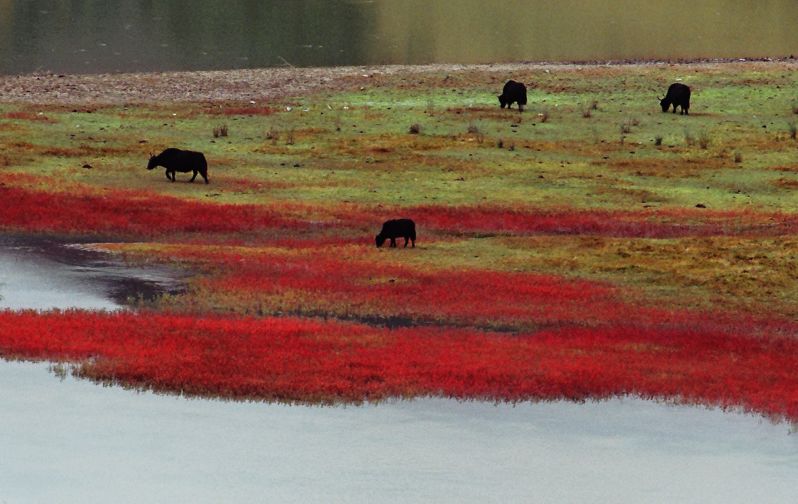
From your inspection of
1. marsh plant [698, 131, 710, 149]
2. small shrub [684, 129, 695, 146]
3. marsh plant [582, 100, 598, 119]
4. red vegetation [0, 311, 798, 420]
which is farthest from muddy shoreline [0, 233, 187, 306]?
marsh plant [582, 100, 598, 119]

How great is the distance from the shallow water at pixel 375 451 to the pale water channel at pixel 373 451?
3 centimetres

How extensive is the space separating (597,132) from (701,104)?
11.1 m

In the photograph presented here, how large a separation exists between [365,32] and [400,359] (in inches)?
3948

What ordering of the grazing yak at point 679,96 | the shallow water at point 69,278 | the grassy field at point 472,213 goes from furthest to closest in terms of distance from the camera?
the grazing yak at point 679,96 < the shallow water at point 69,278 < the grassy field at point 472,213

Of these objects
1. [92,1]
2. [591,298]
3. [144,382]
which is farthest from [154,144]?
[92,1]

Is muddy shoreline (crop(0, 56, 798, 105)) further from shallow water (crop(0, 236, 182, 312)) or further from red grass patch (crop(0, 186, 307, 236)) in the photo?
shallow water (crop(0, 236, 182, 312))

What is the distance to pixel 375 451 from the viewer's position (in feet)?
67.5

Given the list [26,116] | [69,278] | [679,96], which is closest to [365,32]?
[679,96]

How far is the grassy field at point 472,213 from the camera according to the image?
1097 inches

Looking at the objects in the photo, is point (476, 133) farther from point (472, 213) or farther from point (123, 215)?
point (123, 215)

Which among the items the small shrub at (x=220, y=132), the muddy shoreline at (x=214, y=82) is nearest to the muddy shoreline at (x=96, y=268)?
the small shrub at (x=220, y=132)

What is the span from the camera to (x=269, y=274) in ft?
107

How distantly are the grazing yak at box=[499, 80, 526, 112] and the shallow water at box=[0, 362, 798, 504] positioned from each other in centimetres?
4502

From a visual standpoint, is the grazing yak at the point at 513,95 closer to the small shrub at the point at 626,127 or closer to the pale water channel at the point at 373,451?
the small shrub at the point at 626,127
